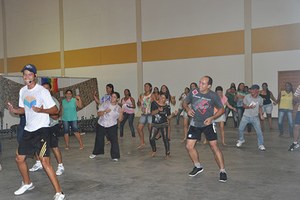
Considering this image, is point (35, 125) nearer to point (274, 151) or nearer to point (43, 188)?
point (43, 188)

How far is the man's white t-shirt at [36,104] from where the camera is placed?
4680 millimetres

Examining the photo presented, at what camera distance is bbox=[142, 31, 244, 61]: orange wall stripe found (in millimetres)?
17703

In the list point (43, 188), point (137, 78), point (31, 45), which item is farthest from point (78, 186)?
point (31, 45)

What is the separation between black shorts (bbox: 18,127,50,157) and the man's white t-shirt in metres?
0.07

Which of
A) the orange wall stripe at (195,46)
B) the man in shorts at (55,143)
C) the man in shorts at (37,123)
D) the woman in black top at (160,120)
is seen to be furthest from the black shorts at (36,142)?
the orange wall stripe at (195,46)

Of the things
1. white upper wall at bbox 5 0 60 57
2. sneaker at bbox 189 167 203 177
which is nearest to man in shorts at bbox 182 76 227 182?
sneaker at bbox 189 167 203 177

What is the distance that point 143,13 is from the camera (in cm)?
2075

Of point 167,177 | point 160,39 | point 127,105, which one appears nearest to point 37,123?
point 167,177

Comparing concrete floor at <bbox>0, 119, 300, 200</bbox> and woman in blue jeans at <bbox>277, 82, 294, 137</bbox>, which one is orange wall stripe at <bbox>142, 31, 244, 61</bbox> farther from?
concrete floor at <bbox>0, 119, 300, 200</bbox>

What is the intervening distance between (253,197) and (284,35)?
13.3 m

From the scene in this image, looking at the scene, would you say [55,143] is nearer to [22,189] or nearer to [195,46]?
[22,189]

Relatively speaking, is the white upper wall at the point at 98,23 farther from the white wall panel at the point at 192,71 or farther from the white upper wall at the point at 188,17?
the white wall panel at the point at 192,71

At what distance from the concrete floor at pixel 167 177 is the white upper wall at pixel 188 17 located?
33.1 feet

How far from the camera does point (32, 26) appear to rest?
26500mm
